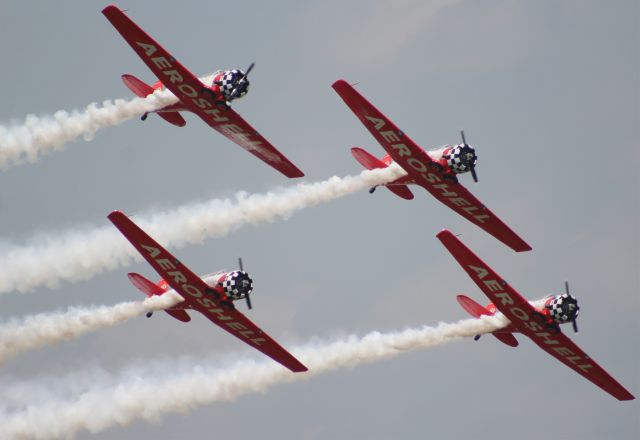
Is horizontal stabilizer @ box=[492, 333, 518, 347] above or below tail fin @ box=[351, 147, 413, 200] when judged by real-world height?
below

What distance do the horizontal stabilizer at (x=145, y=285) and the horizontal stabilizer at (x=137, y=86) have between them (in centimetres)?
525

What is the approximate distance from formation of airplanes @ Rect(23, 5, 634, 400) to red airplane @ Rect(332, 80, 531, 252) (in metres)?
0.03

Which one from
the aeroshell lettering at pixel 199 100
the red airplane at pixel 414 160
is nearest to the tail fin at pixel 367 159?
the red airplane at pixel 414 160

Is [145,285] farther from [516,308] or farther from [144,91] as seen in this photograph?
[516,308]

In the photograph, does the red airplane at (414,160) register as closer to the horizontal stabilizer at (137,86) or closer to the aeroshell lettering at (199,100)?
the aeroshell lettering at (199,100)

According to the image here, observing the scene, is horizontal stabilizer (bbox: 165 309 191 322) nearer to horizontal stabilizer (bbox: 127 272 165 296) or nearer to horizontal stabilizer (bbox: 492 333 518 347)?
horizontal stabilizer (bbox: 127 272 165 296)

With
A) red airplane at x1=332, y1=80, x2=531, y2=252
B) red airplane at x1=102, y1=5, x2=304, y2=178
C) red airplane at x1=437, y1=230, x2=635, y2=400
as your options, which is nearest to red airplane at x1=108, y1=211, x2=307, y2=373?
red airplane at x1=102, y1=5, x2=304, y2=178

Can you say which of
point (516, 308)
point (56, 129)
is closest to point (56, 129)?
point (56, 129)

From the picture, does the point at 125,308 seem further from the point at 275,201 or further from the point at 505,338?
the point at 505,338

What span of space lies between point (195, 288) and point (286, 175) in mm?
5382

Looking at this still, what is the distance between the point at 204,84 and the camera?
62656 millimetres

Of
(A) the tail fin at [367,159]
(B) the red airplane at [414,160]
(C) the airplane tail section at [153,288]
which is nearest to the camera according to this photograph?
(C) the airplane tail section at [153,288]

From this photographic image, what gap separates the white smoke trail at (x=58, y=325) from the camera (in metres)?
64.1

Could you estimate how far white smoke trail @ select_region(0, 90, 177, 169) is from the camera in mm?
65188
